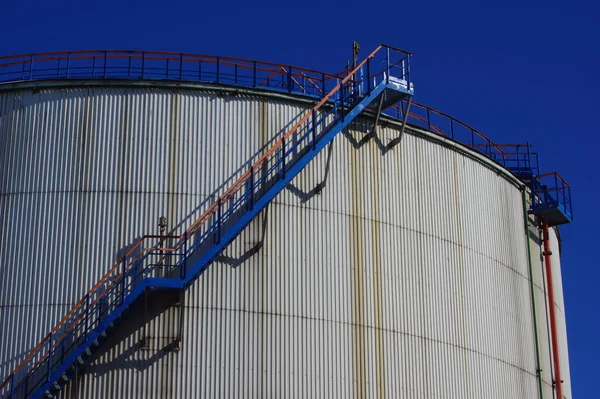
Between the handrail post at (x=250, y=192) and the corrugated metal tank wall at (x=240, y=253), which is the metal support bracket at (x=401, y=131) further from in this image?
the handrail post at (x=250, y=192)

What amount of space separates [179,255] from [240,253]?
5.30 ft

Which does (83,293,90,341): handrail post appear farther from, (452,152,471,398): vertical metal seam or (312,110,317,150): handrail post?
(452,152,471,398): vertical metal seam

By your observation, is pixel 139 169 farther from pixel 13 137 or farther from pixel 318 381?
pixel 318 381

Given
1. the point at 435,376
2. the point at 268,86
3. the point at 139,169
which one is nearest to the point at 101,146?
the point at 139,169

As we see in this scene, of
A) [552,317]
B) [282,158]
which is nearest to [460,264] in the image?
[552,317]

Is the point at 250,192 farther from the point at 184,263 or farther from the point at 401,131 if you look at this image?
the point at 401,131

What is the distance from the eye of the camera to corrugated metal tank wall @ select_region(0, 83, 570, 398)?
2411 centimetres

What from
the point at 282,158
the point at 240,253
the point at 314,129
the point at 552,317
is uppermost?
the point at 314,129

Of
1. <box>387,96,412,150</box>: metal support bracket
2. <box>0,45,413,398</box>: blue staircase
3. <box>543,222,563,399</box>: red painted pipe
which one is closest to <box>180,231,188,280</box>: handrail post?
<box>0,45,413,398</box>: blue staircase

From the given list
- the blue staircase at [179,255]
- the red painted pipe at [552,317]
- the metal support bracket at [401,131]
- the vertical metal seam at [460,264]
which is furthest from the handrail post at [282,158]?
the red painted pipe at [552,317]

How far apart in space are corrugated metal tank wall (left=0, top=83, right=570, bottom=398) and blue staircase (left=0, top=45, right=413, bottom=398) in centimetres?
35

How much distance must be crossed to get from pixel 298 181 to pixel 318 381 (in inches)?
203

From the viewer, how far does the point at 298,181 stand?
86.2 feet

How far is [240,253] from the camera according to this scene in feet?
82.2
